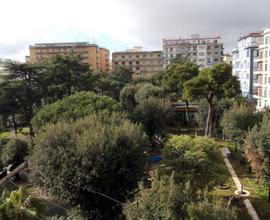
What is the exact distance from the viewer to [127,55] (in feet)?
328

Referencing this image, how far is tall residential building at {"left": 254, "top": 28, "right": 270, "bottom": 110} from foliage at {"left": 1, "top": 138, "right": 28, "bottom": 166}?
36255 millimetres

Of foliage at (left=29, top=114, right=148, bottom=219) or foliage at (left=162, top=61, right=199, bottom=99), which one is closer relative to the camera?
foliage at (left=29, top=114, right=148, bottom=219)

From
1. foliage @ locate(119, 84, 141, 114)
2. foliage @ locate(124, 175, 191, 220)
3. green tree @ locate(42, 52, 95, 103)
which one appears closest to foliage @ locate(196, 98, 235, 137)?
foliage @ locate(119, 84, 141, 114)

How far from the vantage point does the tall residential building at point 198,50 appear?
9831 centimetres

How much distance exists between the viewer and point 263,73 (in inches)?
1914

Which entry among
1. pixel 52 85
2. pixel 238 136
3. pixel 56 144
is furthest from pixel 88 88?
pixel 56 144

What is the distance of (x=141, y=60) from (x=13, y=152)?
258ft

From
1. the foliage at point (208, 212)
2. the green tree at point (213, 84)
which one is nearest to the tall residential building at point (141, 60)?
the green tree at point (213, 84)

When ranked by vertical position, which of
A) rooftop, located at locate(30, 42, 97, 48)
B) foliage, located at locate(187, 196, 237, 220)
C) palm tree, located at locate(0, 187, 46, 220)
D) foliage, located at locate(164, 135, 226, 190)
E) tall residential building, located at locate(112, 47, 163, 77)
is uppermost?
rooftop, located at locate(30, 42, 97, 48)

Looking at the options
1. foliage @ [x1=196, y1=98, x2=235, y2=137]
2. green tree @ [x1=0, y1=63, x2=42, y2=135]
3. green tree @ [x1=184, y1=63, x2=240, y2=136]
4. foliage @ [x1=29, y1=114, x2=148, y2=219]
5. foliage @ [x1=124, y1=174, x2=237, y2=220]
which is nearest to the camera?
foliage @ [x1=124, y1=174, x2=237, y2=220]

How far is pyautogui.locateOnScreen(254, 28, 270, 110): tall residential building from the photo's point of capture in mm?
46688

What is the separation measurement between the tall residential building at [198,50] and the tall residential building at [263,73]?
46622mm

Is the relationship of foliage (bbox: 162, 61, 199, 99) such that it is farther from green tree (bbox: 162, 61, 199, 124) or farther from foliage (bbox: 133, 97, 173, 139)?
foliage (bbox: 133, 97, 173, 139)

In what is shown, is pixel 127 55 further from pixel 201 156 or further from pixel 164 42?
pixel 201 156
